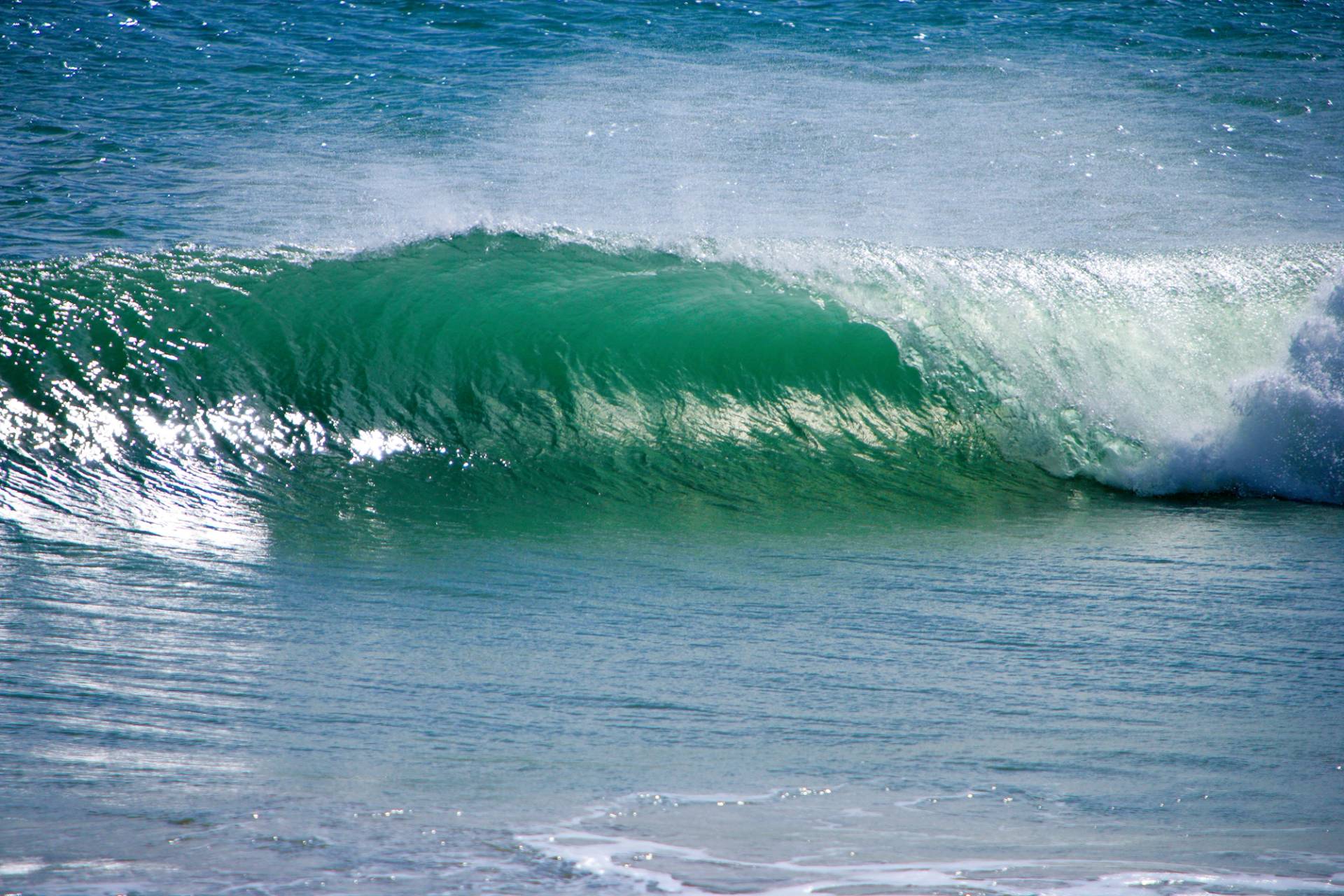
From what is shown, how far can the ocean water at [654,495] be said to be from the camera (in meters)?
2.01

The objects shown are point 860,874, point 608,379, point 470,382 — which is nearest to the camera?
point 860,874

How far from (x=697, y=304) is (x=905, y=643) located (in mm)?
3156

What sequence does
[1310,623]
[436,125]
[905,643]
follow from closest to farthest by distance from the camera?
1. [905,643]
2. [1310,623]
3. [436,125]

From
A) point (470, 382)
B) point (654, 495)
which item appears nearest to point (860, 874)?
point (654, 495)

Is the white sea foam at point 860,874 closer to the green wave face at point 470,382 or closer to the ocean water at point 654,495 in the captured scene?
the ocean water at point 654,495

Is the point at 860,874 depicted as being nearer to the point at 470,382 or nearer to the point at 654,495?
the point at 654,495

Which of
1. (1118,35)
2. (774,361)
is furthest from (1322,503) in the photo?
(1118,35)

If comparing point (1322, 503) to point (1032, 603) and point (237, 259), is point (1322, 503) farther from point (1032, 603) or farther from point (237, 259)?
point (237, 259)

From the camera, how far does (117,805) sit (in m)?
1.96

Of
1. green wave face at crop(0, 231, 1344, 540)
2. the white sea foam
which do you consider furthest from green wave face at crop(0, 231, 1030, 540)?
the white sea foam

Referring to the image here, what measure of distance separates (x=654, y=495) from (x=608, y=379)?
1012mm

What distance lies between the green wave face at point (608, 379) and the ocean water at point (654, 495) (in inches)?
1.0

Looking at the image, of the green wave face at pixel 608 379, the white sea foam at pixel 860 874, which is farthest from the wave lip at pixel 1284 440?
the white sea foam at pixel 860 874

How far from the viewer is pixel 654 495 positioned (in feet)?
14.3
